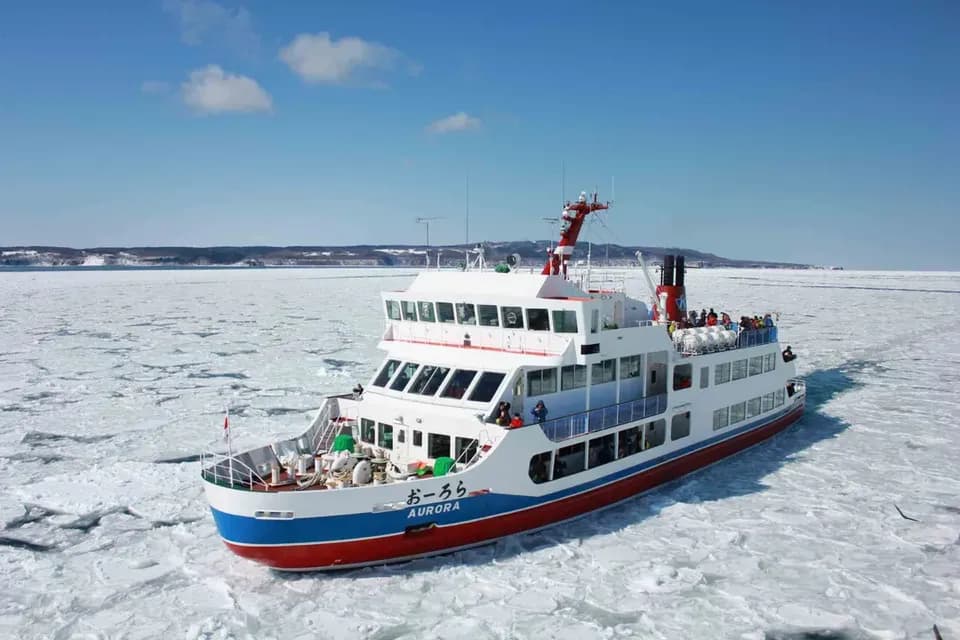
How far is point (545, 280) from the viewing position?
14.7 m

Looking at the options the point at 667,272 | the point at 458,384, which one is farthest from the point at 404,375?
the point at 667,272

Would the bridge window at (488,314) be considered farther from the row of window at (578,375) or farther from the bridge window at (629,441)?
the bridge window at (629,441)

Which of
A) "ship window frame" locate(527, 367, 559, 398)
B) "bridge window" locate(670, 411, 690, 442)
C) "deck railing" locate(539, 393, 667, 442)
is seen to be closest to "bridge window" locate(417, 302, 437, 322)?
"ship window frame" locate(527, 367, 559, 398)

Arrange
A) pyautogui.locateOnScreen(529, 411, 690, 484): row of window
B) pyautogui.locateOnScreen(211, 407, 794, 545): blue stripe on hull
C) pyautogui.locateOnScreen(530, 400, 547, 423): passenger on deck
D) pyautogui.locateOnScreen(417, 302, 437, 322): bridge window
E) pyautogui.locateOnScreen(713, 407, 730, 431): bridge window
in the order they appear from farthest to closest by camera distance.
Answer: pyautogui.locateOnScreen(713, 407, 730, 431): bridge window
pyautogui.locateOnScreen(417, 302, 437, 322): bridge window
pyautogui.locateOnScreen(529, 411, 690, 484): row of window
pyautogui.locateOnScreen(530, 400, 547, 423): passenger on deck
pyautogui.locateOnScreen(211, 407, 794, 545): blue stripe on hull

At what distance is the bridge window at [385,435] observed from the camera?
14758mm

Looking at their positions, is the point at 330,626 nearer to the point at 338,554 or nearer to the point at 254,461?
the point at 338,554

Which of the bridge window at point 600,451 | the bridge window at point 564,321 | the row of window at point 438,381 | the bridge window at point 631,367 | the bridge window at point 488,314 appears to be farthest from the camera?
the bridge window at point 631,367

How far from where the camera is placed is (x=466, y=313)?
1548cm

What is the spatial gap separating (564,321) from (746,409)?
29.0 ft

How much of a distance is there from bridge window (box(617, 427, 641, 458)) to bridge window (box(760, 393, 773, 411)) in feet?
22.6

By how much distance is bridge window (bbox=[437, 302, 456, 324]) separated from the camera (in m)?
15.7

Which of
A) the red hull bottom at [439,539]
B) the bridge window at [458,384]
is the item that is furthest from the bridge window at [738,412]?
the bridge window at [458,384]

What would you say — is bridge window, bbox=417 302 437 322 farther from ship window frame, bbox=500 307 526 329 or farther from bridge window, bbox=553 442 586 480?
bridge window, bbox=553 442 586 480

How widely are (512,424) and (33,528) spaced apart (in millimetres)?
9658
